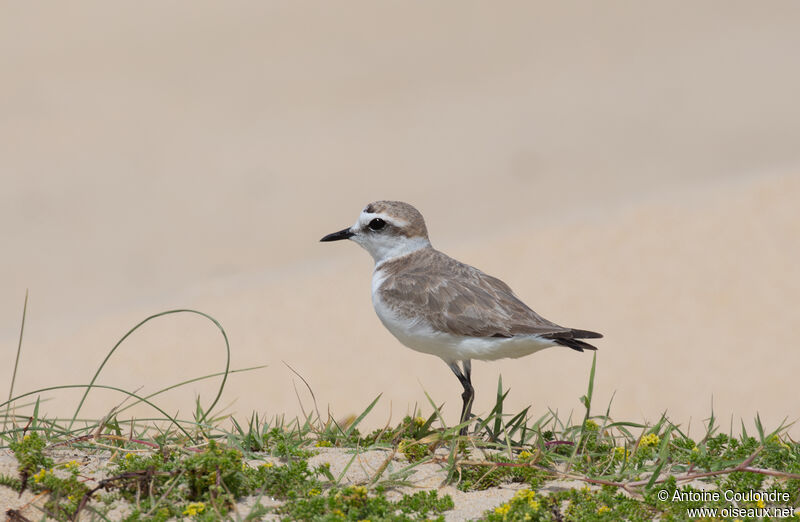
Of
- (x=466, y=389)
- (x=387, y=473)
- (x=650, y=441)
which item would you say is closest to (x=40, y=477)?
(x=387, y=473)

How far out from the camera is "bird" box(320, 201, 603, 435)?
4988 millimetres

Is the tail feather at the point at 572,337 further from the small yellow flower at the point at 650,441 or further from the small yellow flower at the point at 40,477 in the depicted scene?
the small yellow flower at the point at 40,477

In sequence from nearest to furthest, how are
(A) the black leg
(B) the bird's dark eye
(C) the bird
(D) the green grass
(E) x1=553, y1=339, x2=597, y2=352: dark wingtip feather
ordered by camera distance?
(D) the green grass
(E) x1=553, y1=339, x2=597, y2=352: dark wingtip feather
(C) the bird
(A) the black leg
(B) the bird's dark eye

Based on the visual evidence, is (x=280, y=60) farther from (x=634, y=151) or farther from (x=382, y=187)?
(x=634, y=151)

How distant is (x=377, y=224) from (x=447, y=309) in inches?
39.2

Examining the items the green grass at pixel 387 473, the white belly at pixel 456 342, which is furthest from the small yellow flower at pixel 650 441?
the white belly at pixel 456 342

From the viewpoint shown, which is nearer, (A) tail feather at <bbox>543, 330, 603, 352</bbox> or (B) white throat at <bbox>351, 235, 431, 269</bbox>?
(A) tail feather at <bbox>543, 330, 603, 352</bbox>

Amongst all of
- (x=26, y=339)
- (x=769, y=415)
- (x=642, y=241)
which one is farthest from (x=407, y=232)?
(x=26, y=339)

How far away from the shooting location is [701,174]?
653 inches

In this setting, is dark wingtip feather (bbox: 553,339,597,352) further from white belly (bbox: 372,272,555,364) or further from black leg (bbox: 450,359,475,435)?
black leg (bbox: 450,359,475,435)

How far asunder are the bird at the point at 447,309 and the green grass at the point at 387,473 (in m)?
0.46

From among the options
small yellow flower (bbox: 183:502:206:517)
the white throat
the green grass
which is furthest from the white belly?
small yellow flower (bbox: 183:502:206:517)

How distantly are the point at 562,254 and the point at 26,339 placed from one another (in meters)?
6.67

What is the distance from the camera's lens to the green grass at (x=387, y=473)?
3680mm
